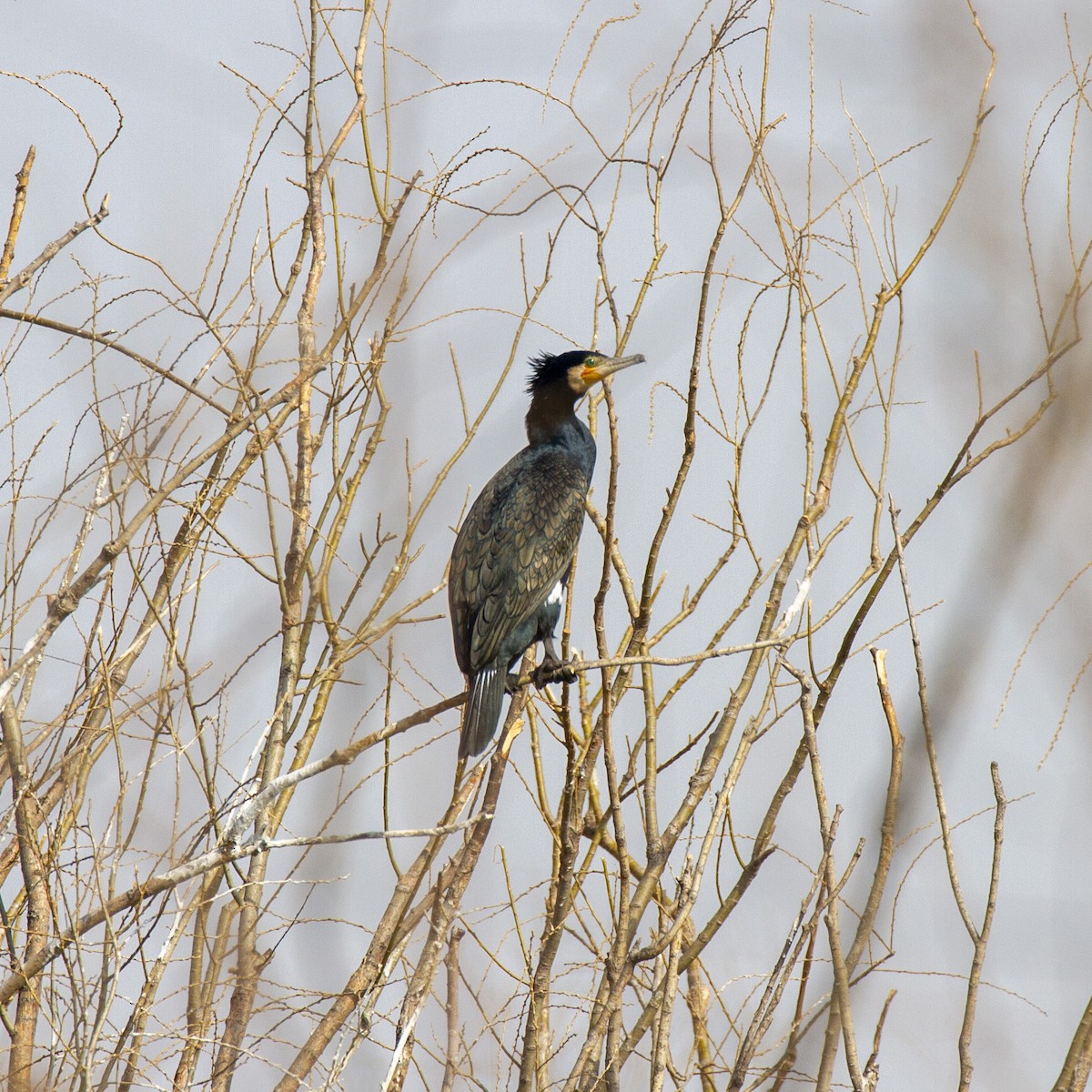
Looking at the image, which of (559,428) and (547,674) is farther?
(559,428)

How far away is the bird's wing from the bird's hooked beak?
1.52 ft

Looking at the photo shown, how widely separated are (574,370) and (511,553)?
40.4 inches

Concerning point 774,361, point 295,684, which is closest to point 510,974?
point 295,684

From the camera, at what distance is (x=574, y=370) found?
5484 mm

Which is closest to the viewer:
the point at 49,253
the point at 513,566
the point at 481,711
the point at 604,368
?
the point at 49,253

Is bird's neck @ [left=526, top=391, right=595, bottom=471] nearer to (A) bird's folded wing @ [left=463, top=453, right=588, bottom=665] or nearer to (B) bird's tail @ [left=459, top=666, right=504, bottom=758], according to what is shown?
(A) bird's folded wing @ [left=463, top=453, right=588, bottom=665]

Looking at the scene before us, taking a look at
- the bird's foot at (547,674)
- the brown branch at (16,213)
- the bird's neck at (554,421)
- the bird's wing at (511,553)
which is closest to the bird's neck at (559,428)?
the bird's neck at (554,421)

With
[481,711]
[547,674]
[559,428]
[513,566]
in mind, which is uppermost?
[559,428]

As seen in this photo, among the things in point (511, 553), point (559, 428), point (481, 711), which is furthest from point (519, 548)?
point (559, 428)

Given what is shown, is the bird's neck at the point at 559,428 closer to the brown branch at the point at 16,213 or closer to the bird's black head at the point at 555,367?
the bird's black head at the point at 555,367

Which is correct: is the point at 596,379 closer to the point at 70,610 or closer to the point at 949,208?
the point at 949,208

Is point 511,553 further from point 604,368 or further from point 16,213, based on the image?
point 16,213

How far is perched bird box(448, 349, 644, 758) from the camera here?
4.67 meters

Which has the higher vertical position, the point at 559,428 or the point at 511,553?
the point at 559,428
